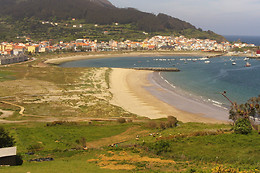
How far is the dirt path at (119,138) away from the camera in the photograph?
1046 inches

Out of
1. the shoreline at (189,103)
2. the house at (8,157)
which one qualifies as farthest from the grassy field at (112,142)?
the shoreline at (189,103)

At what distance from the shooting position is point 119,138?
28672 millimetres

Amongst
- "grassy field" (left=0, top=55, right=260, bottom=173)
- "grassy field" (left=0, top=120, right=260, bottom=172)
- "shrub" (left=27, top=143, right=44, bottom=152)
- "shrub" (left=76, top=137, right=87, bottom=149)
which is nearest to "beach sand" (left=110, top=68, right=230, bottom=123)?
"grassy field" (left=0, top=55, right=260, bottom=173)

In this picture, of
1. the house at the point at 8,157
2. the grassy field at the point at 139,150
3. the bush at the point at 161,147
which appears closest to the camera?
the grassy field at the point at 139,150

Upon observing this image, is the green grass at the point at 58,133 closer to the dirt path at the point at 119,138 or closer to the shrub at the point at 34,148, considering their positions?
the shrub at the point at 34,148

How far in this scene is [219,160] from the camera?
2006 centimetres

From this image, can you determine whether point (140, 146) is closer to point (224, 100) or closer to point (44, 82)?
point (224, 100)

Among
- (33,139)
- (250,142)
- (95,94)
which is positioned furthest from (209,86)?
(33,139)

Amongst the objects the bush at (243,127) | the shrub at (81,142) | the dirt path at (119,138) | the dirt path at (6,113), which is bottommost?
the dirt path at (6,113)

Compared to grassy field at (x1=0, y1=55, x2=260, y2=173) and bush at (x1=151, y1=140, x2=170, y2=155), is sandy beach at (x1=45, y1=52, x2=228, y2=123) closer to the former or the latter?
grassy field at (x1=0, y1=55, x2=260, y2=173)

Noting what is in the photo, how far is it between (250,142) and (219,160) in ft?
14.5

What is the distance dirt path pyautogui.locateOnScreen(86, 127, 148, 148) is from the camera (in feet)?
87.2

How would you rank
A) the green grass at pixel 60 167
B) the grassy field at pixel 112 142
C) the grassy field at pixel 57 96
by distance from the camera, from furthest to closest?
the grassy field at pixel 57 96
the grassy field at pixel 112 142
the green grass at pixel 60 167

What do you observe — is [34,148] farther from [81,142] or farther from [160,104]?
[160,104]
